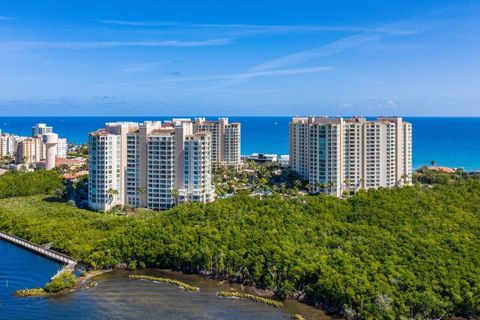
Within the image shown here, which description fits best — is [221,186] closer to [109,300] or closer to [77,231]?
[77,231]

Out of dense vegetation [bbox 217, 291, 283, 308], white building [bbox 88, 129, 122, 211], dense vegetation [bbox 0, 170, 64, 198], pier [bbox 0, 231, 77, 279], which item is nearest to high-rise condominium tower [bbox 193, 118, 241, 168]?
dense vegetation [bbox 0, 170, 64, 198]

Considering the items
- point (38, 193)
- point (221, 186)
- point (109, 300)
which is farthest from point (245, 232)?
point (38, 193)

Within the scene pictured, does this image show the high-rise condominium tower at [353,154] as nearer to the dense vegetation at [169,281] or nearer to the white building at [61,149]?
the dense vegetation at [169,281]

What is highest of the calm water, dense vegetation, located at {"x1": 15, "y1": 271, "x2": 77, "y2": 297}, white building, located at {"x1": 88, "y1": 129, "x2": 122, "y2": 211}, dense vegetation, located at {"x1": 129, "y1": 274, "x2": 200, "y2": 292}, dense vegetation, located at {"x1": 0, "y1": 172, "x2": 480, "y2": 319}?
white building, located at {"x1": 88, "y1": 129, "x2": 122, "y2": 211}

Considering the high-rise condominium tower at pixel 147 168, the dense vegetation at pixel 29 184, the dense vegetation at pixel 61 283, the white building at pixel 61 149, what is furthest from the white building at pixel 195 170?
the white building at pixel 61 149

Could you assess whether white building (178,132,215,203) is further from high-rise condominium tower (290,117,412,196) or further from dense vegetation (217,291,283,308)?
dense vegetation (217,291,283,308)

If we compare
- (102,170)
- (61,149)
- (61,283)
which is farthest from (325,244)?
(61,149)
